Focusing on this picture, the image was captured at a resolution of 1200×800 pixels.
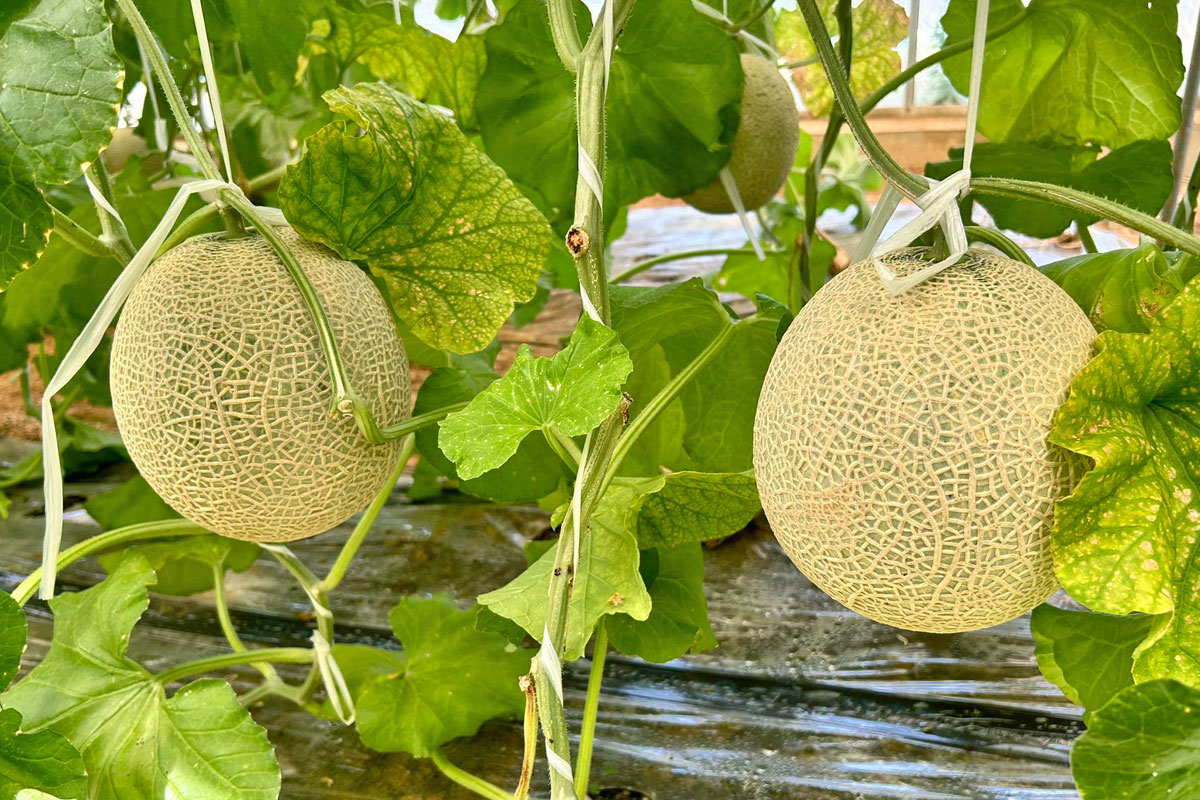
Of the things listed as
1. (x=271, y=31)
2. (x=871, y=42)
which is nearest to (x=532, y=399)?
(x=271, y=31)

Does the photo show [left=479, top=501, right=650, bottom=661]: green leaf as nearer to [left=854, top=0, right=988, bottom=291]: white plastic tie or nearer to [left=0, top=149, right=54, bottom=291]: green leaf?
[left=854, top=0, right=988, bottom=291]: white plastic tie

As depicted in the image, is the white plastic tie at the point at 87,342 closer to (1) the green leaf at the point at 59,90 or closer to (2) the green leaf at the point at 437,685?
(1) the green leaf at the point at 59,90

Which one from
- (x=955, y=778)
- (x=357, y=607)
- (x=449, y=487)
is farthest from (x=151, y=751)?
(x=449, y=487)

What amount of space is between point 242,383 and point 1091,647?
69 centimetres

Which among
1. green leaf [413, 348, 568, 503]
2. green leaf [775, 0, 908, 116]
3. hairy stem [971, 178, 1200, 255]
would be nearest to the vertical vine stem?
hairy stem [971, 178, 1200, 255]

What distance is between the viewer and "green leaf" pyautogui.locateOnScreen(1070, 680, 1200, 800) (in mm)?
522

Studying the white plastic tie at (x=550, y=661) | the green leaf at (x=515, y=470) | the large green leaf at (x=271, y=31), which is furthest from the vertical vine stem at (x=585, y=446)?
the large green leaf at (x=271, y=31)

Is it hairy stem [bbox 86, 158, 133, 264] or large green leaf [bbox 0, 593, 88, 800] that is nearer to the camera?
large green leaf [bbox 0, 593, 88, 800]

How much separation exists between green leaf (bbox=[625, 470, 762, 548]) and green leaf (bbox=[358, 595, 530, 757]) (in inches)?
15.1

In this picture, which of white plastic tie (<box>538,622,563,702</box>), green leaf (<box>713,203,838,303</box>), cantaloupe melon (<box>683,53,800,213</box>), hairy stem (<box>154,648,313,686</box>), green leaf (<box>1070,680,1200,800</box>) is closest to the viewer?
green leaf (<box>1070,680,1200,800</box>)

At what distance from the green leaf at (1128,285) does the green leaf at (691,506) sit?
0.30 metres

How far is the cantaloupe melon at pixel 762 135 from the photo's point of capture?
1371 millimetres

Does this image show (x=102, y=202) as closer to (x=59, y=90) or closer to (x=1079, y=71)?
(x=59, y=90)

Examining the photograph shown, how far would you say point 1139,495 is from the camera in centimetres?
59
